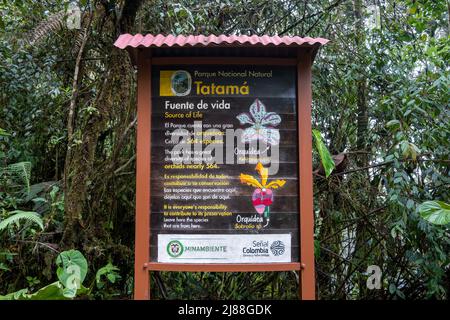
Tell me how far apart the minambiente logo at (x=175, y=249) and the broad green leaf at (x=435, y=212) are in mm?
2123

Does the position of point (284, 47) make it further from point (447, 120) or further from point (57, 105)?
point (57, 105)

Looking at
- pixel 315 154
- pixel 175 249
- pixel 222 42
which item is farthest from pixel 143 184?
pixel 315 154

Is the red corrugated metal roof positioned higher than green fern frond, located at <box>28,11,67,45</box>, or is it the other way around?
green fern frond, located at <box>28,11,67,45</box>

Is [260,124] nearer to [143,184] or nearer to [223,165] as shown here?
[223,165]

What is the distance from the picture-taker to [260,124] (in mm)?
3482

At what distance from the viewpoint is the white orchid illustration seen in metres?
3.47

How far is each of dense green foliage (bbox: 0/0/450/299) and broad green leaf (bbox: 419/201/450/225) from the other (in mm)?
12

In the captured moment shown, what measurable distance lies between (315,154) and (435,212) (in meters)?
1.94

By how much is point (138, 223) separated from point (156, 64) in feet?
4.59

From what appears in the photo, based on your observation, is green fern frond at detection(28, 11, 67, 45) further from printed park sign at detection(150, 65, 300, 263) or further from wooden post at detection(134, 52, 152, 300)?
printed park sign at detection(150, 65, 300, 263)

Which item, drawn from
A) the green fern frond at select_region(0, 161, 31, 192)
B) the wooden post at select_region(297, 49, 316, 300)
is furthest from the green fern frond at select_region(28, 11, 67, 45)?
the wooden post at select_region(297, 49, 316, 300)
